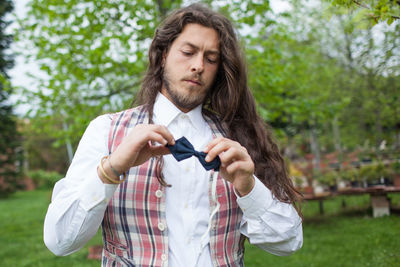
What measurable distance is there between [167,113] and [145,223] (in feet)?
2.05

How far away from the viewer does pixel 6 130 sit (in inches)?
859

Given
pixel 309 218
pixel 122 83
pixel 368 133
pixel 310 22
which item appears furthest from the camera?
pixel 310 22

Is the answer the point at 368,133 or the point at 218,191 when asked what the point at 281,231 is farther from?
the point at 368,133

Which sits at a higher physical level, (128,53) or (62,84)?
(128,53)

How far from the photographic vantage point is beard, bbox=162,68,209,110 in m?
2.03

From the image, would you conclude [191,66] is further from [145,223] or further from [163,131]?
[145,223]

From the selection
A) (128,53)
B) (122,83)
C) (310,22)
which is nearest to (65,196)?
(128,53)

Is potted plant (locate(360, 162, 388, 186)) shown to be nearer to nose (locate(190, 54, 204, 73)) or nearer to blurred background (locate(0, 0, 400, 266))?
blurred background (locate(0, 0, 400, 266))

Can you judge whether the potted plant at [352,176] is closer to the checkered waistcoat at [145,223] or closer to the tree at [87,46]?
the tree at [87,46]

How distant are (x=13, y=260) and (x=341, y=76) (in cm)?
992

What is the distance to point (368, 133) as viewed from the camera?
11.2 meters

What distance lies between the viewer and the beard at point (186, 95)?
2.03 metres

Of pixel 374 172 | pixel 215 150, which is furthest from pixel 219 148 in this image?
pixel 374 172

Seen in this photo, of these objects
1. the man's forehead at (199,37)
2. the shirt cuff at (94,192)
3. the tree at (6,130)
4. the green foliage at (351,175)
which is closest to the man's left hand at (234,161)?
the shirt cuff at (94,192)
